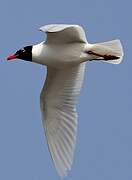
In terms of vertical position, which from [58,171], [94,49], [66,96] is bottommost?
[58,171]

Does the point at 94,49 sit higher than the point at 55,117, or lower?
higher

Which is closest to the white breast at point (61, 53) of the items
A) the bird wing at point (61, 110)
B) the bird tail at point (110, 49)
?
the bird tail at point (110, 49)

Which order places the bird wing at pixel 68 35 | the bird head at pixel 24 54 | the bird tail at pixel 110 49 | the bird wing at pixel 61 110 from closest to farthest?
the bird wing at pixel 68 35 < the bird tail at pixel 110 49 < the bird head at pixel 24 54 < the bird wing at pixel 61 110

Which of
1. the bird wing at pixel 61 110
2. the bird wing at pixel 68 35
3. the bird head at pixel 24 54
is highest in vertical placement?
the bird wing at pixel 68 35

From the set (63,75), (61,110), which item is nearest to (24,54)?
(63,75)

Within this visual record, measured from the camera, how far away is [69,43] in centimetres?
909

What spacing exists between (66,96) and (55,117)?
32 cm

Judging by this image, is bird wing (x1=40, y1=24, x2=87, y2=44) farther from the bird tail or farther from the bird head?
the bird head

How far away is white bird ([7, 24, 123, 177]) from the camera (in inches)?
356

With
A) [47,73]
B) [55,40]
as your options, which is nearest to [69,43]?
[55,40]

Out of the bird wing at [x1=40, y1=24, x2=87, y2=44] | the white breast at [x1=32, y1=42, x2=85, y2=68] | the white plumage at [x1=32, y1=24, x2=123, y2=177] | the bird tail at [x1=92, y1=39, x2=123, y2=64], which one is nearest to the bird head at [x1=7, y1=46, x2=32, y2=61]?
the white plumage at [x1=32, y1=24, x2=123, y2=177]

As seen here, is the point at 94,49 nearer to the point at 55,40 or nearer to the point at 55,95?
the point at 55,40

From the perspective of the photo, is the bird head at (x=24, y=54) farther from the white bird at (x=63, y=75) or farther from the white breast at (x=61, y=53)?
the white breast at (x=61, y=53)

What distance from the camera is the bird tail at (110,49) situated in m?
9.02
